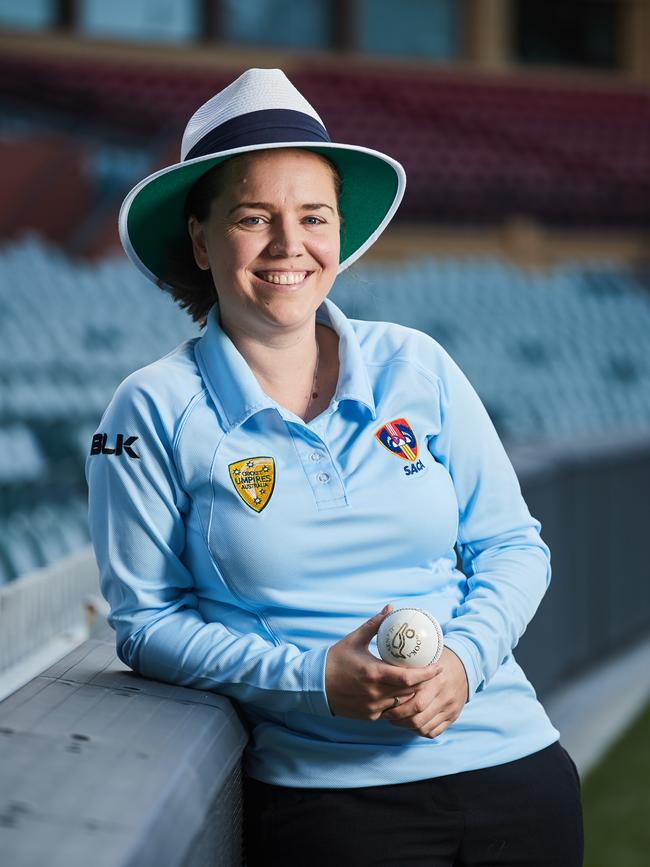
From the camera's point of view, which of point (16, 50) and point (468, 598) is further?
point (16, 50)

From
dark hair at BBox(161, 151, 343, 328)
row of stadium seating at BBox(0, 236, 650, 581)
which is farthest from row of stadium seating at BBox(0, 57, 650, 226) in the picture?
dark hair at BBox(161, 151, 343, 328)

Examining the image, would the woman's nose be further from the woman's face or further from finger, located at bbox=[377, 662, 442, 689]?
finger, located at bbox=[377, 662, 442, 689]

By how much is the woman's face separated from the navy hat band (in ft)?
0.06

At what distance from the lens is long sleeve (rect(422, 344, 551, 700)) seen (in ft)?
4.37

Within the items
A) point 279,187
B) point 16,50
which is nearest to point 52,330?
point 279,187

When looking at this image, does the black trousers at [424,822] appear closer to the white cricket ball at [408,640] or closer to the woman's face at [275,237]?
the white cricket ball at [408,640]

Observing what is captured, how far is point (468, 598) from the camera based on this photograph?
1.33 m

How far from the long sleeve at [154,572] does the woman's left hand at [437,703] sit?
0.25 ft

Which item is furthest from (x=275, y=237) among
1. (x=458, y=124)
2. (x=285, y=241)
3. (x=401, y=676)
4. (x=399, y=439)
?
(x=458, y=124)

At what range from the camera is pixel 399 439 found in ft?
4.31

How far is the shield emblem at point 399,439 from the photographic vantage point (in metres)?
1.30

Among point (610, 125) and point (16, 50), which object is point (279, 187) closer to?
point (16, 50)

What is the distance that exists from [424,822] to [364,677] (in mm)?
172

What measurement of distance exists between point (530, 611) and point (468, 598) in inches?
3.0
